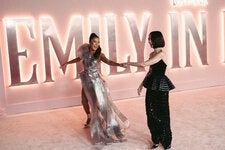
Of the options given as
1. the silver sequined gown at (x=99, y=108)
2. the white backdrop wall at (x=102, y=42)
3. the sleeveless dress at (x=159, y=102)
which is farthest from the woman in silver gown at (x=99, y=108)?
the white backdrop wall at (x=102, y=42)

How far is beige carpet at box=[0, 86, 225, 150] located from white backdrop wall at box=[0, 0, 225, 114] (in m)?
0.42

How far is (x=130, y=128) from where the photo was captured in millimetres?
4367

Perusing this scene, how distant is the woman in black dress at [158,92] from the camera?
3408mm

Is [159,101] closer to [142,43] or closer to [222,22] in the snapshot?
[142,43]

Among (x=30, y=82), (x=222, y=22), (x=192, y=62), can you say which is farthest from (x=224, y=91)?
(x=30, y=82)

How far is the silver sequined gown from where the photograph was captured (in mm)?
3793

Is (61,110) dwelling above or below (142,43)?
below

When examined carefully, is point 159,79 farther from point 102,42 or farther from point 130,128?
point 102,42

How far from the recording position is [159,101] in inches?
137

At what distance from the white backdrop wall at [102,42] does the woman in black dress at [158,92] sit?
266cm

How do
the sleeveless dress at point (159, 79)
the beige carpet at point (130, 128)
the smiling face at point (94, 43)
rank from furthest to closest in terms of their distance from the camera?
the smiling face at point (94, 43) < the beige carpet at point (130, 128) < the sleeveless dress at point (159, 79)

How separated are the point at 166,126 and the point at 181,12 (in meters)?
3.88

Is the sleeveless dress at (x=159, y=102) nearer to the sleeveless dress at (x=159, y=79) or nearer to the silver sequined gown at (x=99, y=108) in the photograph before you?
the sleeveless dress at (x=159, y=79)

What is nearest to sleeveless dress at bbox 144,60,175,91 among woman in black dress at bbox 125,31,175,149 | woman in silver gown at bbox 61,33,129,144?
woman in black dress at bbox 125,31,175,149
